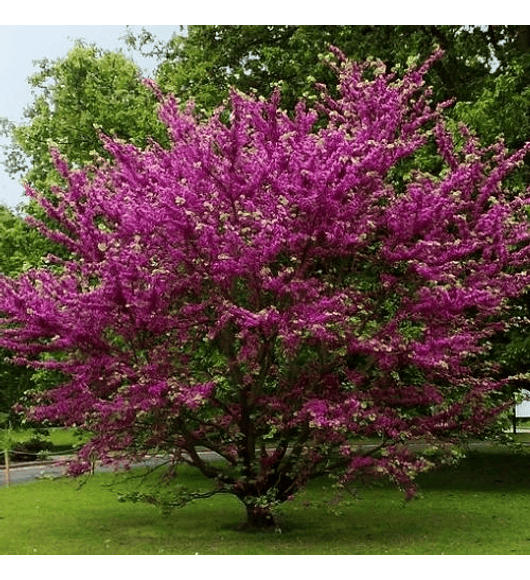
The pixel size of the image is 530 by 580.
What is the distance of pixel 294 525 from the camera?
13.0 meters

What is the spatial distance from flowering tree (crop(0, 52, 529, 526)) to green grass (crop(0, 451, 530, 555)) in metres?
0.81

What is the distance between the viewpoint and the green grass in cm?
1091

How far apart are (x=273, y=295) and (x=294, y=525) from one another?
3663mm

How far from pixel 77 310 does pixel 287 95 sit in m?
11.0

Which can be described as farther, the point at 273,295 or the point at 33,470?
the point at 33,470

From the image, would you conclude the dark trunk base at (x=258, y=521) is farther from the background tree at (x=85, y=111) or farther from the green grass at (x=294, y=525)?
the background tree at (x=85, y=111)

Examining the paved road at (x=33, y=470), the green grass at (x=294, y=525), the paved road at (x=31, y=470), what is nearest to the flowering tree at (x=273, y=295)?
the green grass at (x=294, y=525)

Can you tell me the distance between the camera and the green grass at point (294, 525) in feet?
35.8

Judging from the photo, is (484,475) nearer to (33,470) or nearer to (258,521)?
(258,521)

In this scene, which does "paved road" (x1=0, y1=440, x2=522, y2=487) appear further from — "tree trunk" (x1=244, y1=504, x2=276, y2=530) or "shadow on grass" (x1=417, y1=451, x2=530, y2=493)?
"tree trunk" (x1=244, y1=504, x2=276, y2=530)

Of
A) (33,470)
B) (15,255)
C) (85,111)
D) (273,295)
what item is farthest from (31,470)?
(273,295)

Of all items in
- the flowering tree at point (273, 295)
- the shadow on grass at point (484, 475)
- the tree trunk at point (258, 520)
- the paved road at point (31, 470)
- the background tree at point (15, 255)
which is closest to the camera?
the flowering tree at point (273, 295)

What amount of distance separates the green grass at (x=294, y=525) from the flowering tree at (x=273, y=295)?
81cm

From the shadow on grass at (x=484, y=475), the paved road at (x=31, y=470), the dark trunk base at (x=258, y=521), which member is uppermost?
the dark trunk base at (x=258, y=521)
